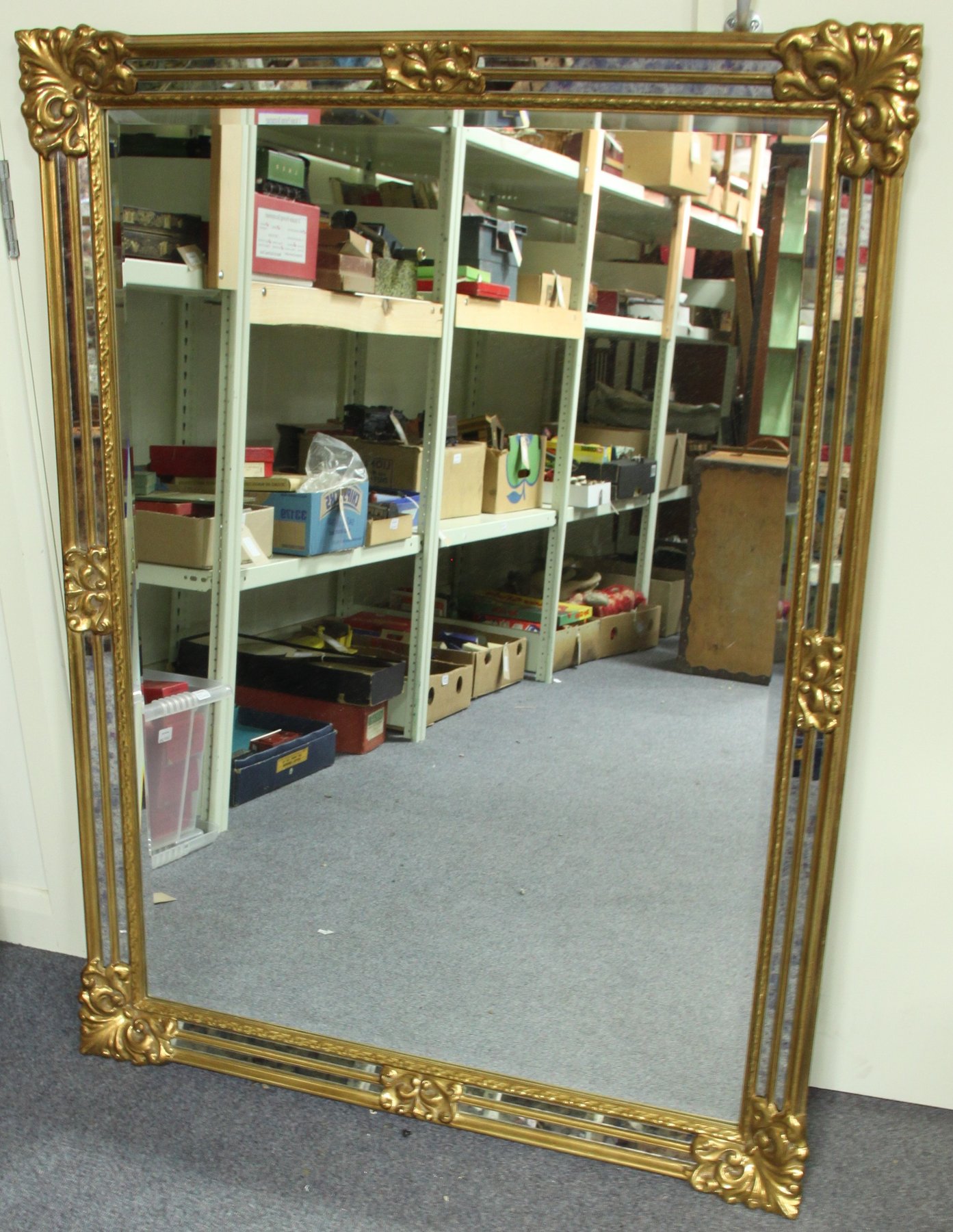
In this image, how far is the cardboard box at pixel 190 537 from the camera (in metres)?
1.74

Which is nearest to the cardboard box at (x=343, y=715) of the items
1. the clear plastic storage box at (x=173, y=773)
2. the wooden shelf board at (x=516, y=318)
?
the clear plastic storage box at (x=173, y=773)

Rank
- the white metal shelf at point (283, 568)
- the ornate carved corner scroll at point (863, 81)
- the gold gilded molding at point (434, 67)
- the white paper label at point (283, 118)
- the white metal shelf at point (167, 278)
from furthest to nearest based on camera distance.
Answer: the white metal shelf at point (283, 568), the white metal shelf at point (167, 278), the white paper label at point (283, 118), the gold gilded molding at point (434, 67), the ornate carved corner scroll at point (863, 81)

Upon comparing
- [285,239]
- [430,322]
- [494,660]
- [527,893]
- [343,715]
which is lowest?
[527,893]

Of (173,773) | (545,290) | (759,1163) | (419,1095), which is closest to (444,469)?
(545,290)

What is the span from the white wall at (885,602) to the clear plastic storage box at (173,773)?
0.24m

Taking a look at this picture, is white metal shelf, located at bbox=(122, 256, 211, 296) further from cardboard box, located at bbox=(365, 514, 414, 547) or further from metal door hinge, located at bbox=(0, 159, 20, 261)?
cardboard box, located at bbox=(365, 514, 414, 547)

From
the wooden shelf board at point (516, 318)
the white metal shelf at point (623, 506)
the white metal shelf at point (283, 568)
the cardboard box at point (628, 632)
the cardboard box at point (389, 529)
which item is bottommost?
the cardboard box at point (628, 632)

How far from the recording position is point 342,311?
1.70 metres

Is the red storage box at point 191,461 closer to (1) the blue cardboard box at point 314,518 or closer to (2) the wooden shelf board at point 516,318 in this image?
(1) the blue cardboard box at point 314,518

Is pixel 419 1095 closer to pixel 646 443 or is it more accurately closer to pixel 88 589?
pixel 88 589

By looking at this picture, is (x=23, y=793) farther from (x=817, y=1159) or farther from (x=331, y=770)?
(x=817, y=1159)

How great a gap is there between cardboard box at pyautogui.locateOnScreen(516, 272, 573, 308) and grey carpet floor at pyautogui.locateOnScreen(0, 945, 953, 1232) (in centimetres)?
123

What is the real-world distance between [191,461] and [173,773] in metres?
0.51

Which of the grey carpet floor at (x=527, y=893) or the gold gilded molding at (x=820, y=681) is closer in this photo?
the gold gilded molding at (x=820, y=681)
